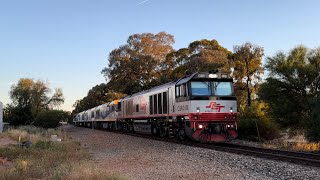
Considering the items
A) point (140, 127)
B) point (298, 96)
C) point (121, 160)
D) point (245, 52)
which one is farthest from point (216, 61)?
point (121, 160)

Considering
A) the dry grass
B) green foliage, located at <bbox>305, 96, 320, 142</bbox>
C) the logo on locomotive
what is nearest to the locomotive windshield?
the logo on locomotive

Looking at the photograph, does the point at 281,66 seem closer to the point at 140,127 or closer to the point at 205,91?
the point at 205,91

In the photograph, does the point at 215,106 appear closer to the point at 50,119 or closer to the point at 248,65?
the point at 248,65

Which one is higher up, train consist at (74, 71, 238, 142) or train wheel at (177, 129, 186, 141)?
train consist at (74, 71, 238, 142)

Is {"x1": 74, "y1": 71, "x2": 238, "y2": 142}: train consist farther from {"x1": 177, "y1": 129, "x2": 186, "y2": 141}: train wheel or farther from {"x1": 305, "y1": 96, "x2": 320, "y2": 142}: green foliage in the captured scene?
{"x1": 305, "y1": 96, "x2": 320, "y2": 142}: green foliage

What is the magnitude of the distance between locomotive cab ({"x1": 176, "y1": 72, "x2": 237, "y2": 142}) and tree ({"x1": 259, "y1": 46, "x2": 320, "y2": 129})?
4.82 meters

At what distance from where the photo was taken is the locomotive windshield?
757 inches

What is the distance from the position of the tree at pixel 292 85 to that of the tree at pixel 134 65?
31644 millimetres

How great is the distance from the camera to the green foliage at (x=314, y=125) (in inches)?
736

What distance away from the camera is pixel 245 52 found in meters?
37.8

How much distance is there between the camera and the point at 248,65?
38156 mm

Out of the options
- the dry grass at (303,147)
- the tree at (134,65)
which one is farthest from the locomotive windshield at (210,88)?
the tree at (134,65)

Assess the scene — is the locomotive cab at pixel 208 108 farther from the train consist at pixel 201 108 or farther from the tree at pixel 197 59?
the tree at pixel 197 59

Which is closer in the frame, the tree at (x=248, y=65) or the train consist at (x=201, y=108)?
the train consist at (x=201, y=108)
